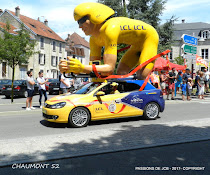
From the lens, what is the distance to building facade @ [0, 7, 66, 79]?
44272mm

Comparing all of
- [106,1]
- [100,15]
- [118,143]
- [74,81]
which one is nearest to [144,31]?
[100,15]

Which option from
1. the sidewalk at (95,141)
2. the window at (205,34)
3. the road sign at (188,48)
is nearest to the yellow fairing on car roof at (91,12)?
the sidewalk at (95,141)

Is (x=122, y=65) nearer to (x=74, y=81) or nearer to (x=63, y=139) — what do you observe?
(x=63, y=139)

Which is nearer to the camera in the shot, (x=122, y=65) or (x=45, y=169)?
(x=45, y=169)

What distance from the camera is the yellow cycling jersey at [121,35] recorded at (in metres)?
7.39

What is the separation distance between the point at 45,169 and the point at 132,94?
4.64 metres

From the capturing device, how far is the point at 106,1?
32938 mm

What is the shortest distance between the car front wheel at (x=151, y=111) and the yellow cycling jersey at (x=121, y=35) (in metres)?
1.99

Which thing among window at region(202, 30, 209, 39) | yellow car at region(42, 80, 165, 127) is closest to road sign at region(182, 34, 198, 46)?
yellow car at region(42, 80, 165, 127)

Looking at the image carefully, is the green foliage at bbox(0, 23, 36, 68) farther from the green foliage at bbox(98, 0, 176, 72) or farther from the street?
the green foliage at bbox(98, 0, 176, 72)

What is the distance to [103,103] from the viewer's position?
757cm

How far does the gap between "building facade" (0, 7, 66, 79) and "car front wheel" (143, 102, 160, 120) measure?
3591cm

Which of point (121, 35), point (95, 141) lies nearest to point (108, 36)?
point (121, 35)

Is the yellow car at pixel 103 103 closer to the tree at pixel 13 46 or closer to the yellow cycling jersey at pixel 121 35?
the yellow cycling jersey at pixel 121 35
